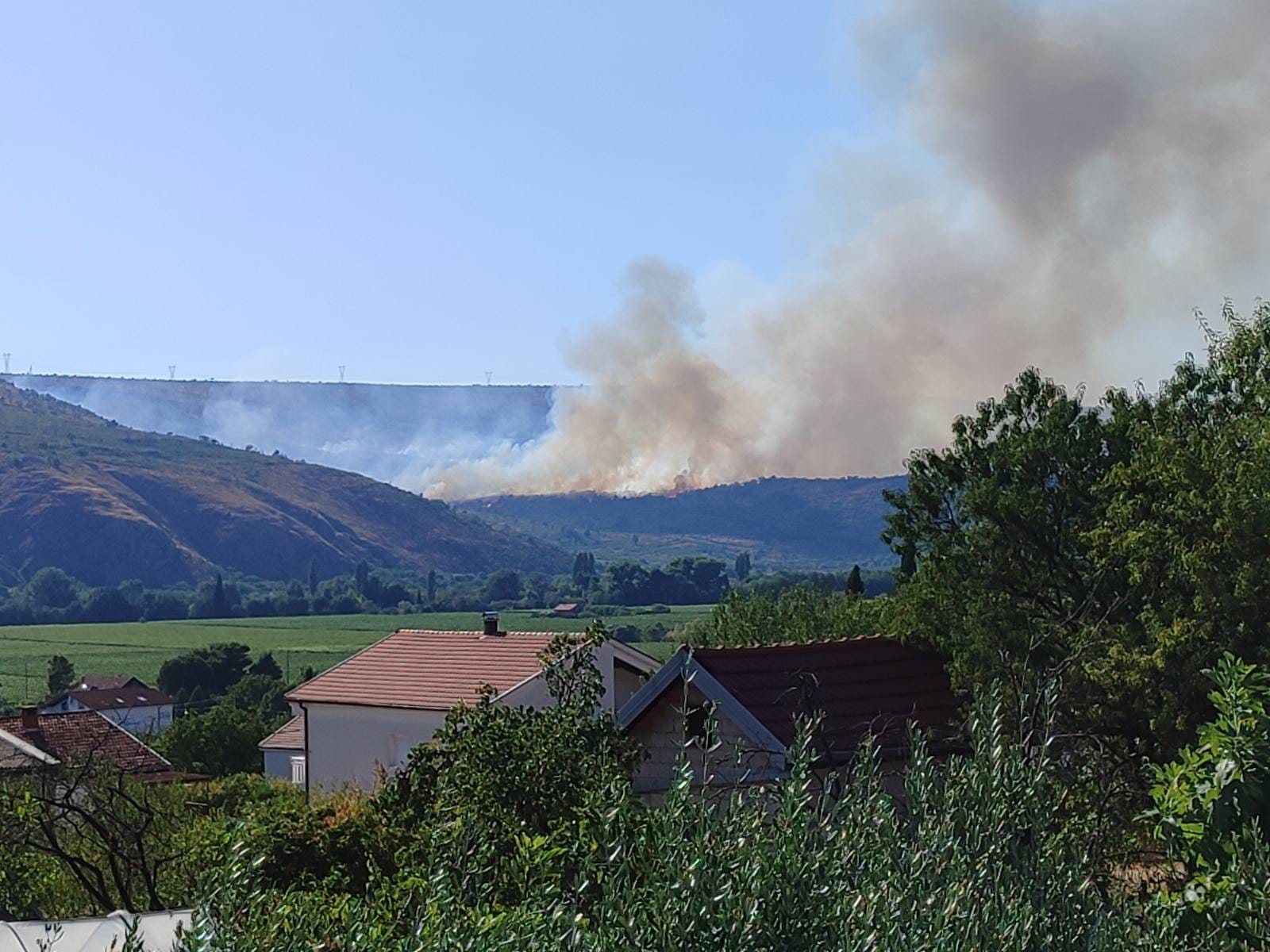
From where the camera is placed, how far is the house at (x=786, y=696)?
15.9m

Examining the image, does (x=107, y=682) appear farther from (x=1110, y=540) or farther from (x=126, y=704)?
(x=1110, y=540)

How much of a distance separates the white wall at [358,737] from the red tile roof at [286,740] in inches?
233

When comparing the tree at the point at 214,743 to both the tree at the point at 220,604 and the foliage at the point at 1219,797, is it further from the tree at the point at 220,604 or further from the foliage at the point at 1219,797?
the tree at the point at 220,604

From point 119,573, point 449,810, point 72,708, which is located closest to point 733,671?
point 449,810

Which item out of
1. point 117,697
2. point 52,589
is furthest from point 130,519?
point 117,697

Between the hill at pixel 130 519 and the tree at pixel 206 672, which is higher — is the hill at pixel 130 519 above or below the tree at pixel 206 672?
above

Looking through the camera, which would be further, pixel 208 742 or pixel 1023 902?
pixel 208 742

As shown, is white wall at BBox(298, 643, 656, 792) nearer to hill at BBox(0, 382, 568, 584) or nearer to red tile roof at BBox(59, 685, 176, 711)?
red tile roof at BBox(59, 685, 176, 711)

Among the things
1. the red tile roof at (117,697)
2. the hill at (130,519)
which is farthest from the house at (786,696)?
the hill at (130,519)

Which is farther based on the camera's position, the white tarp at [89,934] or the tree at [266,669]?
the tree at [266,669]

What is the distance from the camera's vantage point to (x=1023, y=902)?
14.0ft

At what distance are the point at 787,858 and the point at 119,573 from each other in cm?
18026

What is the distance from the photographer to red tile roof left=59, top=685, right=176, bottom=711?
69625mm

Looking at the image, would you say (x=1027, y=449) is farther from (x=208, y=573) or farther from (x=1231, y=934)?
(x=208, y=573)
